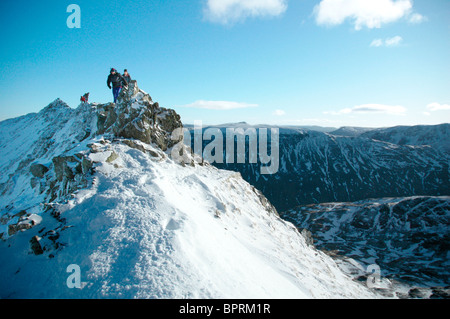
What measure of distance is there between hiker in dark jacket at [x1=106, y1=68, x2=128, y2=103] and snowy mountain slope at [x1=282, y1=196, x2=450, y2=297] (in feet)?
290

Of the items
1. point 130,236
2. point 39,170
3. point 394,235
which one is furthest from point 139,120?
point 394,235

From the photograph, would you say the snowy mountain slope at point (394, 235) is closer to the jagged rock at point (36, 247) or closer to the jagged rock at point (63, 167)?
the jagged rock at point (36, 247)

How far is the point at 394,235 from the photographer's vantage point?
98.7 metres

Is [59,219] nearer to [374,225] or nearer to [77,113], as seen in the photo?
[77,113]

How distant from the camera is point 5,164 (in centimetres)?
5103

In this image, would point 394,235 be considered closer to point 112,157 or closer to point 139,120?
point 139,120

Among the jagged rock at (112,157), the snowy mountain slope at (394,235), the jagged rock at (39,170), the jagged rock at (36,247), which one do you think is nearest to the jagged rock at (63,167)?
the jagged rock at (112,157)

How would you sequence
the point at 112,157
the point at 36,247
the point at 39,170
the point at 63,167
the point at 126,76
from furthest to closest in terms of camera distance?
the point at 126,76, the point at 39,170, the point at 112,157, the point at 63,167, the point at 36,247

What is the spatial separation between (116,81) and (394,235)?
12463 cm

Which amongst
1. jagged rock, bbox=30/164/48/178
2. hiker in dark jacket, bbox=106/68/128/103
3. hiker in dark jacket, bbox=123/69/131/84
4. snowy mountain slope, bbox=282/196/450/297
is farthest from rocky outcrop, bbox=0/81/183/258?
snowy mountain slope, bbox=282/196/450/297

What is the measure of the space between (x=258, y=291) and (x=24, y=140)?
77741mm

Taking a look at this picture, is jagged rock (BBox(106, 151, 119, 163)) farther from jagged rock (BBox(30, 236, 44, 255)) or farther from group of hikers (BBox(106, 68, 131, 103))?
group of hikers (BBox(106, 68, 131, 103))

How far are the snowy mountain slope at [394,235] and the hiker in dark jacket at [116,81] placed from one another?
290 feet

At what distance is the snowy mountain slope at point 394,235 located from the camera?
73750 millimetres
